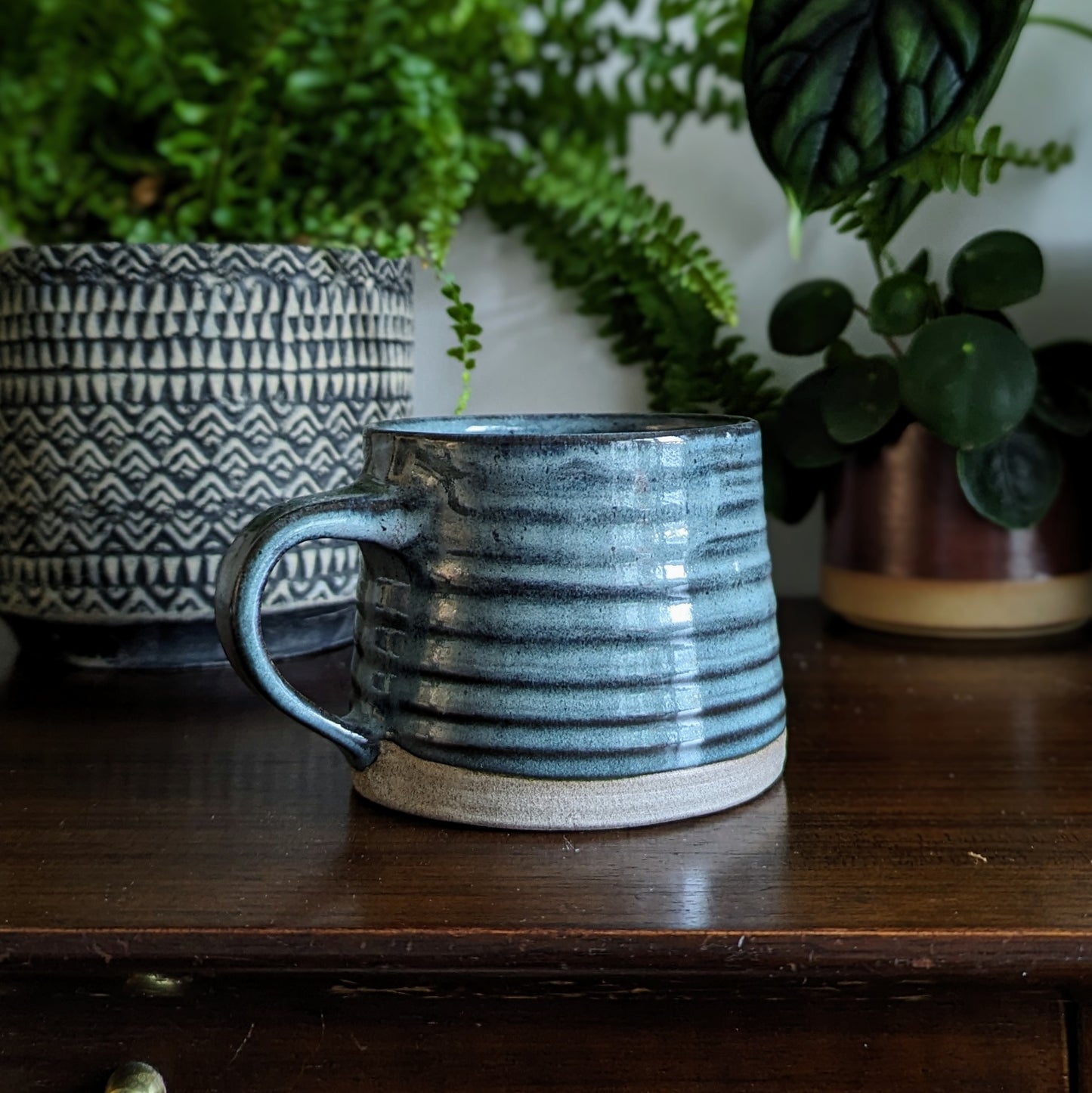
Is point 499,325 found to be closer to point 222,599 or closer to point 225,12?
point 225,12

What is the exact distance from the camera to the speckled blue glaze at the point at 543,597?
1.44 feet

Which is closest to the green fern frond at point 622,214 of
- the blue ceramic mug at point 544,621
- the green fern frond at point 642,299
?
the green fern frond at point 642,299

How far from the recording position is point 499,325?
0.91m

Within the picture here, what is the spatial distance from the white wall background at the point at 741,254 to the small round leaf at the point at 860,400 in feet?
0.50

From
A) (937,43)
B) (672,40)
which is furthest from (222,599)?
(672,40)

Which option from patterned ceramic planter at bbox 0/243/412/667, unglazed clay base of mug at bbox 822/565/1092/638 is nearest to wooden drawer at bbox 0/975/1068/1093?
patterned ceramic planter at bbox 0/243/412/667

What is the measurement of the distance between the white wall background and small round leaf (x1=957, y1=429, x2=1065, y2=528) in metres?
0.18

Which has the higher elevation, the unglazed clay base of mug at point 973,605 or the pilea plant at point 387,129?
the pilea plant at point 387,129

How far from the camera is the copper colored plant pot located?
77cm

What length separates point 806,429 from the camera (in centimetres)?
77

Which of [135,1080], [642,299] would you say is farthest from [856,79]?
[135,1080]

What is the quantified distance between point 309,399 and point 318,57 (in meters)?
0.28

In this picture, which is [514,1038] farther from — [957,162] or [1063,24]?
[1063,24]

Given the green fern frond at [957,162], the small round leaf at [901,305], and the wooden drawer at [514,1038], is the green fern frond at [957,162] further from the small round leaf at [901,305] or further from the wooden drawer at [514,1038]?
the wooden drawer at [514,1038]
